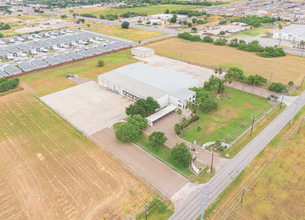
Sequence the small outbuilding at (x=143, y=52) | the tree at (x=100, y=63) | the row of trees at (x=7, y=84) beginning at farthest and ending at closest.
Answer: the small outbuilding at (x=143, y=52)
the tree at (x=100, y=63)
the row of trees at (x=7, y=84)

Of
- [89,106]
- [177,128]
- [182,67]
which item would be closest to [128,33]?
[182,67]

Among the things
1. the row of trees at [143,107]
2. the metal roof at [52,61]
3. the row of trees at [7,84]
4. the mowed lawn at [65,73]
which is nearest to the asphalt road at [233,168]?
the row of trees at [143,107]

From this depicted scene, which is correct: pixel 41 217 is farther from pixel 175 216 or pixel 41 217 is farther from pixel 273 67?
pixel 273 67

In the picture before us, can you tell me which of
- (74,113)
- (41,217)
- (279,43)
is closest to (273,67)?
(279,43)

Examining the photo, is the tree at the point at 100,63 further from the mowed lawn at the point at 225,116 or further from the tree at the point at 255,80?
the tree at the point at 255,80

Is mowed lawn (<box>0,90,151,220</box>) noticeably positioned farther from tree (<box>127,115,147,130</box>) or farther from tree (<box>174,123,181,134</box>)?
tree (<box>174,123,181,134</box>)

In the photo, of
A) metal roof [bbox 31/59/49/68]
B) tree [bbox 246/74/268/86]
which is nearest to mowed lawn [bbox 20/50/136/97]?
metal roof [bbox 31/59/49/68]
